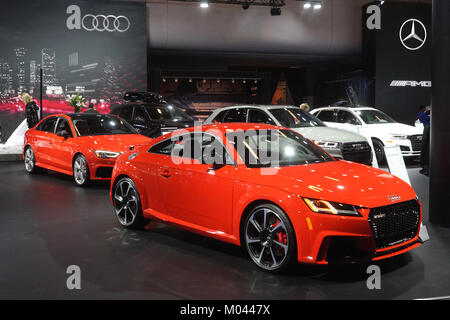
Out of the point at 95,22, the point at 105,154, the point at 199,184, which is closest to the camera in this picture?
the point at 199,184

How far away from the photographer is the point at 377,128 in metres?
12.6

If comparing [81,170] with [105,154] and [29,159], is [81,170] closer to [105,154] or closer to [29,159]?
[105,154]

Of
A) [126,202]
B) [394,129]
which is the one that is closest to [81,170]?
[126,202]

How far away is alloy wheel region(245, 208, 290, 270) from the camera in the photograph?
4.27m

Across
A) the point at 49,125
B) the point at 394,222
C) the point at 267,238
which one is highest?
the point at 49,125

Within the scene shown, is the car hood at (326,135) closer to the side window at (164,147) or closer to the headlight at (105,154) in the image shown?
the headlight at (105,154)

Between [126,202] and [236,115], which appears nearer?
[126,202]

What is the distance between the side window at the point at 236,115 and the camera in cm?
1041

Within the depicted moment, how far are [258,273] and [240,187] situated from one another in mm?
801

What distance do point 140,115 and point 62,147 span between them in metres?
3.45

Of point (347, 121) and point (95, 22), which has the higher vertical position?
point (95, 22)

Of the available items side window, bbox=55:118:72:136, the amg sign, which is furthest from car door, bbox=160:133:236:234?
the amg sign

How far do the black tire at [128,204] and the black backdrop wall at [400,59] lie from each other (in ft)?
50.1

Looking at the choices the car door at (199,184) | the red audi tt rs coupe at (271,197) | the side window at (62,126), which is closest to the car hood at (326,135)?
the red audi tt rs coupe at (271,197)
